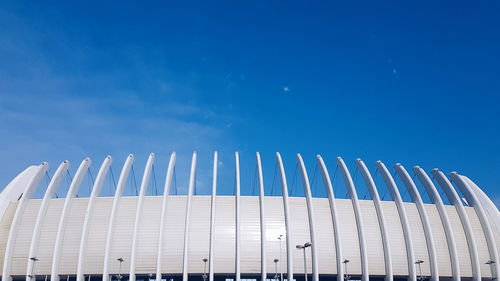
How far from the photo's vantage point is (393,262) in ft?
177

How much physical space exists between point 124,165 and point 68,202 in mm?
8435

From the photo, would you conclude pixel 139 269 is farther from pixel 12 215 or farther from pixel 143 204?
pixel 12 215

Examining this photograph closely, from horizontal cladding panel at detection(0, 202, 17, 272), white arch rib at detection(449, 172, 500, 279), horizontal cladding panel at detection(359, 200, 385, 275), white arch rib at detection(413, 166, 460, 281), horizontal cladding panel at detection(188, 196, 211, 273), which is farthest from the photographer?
white arch rib at detection(449, 172, 500, 279)

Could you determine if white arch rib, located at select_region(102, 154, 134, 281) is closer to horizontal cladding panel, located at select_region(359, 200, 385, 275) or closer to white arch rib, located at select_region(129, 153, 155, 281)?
white arch rib, located at select_region(129, 153, 155, 281)

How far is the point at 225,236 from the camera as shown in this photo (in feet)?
175

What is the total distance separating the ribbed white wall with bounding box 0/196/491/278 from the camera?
2058 inches

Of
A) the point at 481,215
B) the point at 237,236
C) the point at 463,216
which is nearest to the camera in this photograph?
the point at 237,236

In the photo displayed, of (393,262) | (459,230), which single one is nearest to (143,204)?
(393,262)

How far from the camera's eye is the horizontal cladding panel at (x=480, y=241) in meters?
55.9

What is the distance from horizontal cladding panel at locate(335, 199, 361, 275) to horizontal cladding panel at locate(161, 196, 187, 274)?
797 inches

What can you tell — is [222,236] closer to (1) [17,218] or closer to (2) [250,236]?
(2) [250,236]

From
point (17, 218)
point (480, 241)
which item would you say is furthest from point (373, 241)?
point (17, 218)

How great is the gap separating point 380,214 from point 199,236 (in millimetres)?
23347

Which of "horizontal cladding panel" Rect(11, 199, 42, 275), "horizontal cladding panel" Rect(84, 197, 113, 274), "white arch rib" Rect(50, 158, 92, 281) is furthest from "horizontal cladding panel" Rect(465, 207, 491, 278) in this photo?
"horizontal cladding panel" Rect(11, 199, 42, 275)
